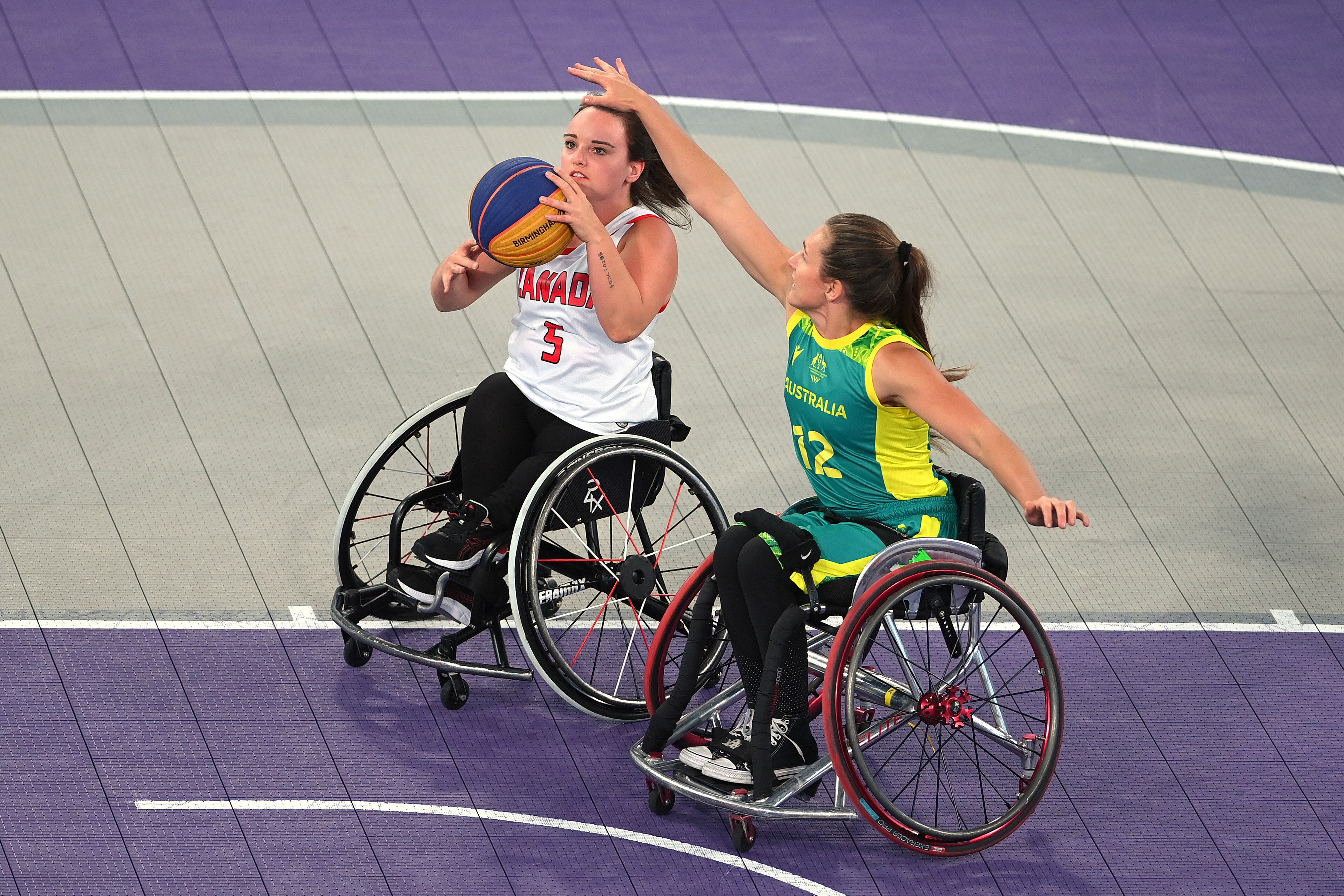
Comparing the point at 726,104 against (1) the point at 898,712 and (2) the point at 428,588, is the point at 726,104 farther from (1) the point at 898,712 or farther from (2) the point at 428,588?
(1) the point at 898,712

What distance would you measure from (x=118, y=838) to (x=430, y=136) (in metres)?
4.84

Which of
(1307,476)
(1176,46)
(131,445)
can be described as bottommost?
(131,445)

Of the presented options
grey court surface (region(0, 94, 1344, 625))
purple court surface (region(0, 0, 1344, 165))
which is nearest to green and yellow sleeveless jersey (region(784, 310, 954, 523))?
grey court surface (region(0, 94, 1344, 625))

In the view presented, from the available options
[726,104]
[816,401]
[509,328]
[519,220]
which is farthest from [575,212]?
[726,104]

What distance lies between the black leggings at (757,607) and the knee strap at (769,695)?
2 cm

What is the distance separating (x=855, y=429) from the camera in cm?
366

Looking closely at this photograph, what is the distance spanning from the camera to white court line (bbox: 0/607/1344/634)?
4.54 meters

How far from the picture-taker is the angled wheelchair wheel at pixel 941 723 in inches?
134

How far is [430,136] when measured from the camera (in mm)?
7840

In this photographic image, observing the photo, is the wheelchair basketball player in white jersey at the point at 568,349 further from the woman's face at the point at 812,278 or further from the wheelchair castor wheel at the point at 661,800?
the wheelchair castor wheel at the point at 661,800

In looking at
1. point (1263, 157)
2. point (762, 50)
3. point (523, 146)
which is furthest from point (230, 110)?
point (1263, 157)

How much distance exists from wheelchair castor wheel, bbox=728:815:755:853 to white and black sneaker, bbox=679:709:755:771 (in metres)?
0.16

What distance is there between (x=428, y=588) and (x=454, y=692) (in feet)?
0.95

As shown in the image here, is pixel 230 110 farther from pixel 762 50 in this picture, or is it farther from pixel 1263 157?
pixel 1263 157
